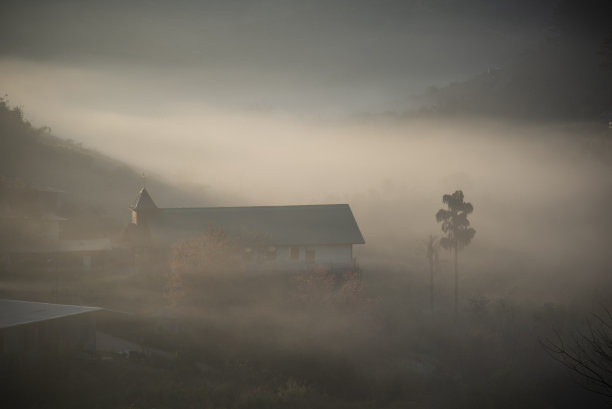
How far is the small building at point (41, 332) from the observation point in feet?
86.1

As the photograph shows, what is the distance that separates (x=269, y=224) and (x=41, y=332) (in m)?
31.1

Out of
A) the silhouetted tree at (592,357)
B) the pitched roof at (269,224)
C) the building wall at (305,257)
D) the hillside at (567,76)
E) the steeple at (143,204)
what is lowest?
the silhouetted tree at (592,357)

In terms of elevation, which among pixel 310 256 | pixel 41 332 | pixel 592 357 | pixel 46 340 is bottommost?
pixel 592 357

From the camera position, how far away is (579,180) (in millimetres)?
119500

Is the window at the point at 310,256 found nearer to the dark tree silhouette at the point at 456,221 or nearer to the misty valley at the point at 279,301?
the misty valley at the point at 279,301

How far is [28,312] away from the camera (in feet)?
98.2

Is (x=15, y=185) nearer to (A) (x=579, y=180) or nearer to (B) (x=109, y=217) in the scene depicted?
(B) (x=109, y=217)

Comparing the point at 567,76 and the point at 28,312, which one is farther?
the point at 567,76

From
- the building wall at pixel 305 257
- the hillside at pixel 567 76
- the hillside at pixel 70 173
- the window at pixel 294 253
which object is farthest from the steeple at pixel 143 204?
the hillside at pixel 567 76

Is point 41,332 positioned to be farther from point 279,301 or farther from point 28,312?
point 279,301

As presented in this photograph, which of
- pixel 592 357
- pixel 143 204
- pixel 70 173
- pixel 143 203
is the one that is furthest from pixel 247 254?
pixel 70 173

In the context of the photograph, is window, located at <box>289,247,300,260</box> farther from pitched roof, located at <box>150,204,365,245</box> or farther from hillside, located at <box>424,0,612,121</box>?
hillside, located at <box>424,0,612,121</box>

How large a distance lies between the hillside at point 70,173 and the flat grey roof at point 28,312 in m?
38.3

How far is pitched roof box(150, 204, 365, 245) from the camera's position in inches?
2063
